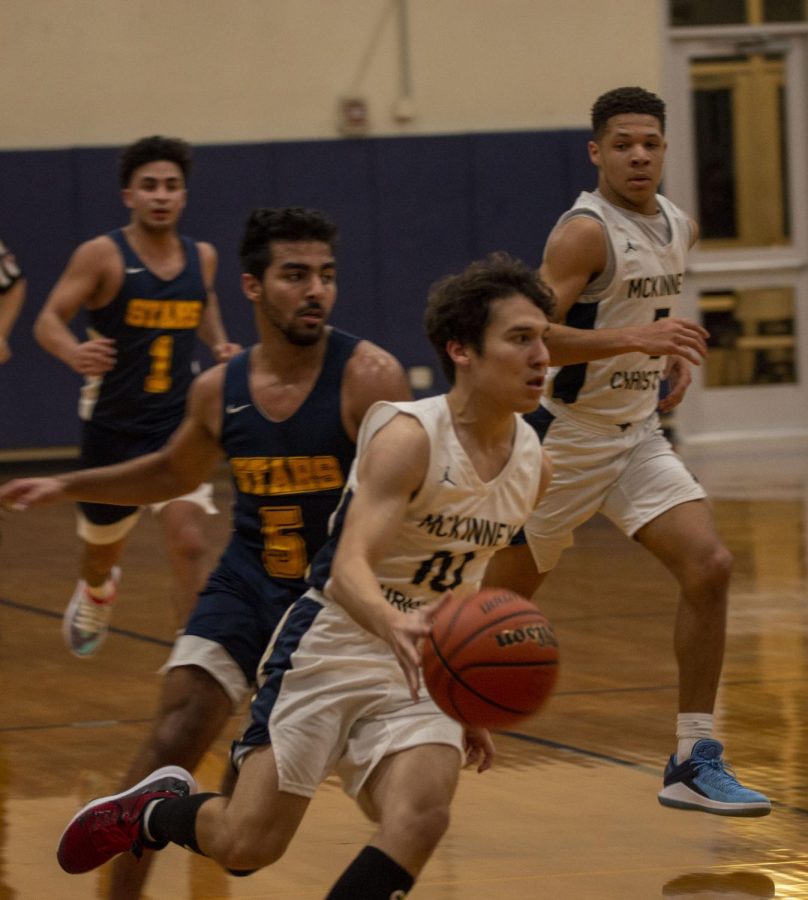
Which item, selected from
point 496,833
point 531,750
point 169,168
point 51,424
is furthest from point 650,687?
point 51,424

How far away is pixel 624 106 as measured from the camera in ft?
16.3

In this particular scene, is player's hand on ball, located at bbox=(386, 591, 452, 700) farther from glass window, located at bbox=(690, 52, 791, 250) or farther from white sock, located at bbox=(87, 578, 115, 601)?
glass window, located at bbox=(690, 52, 791, 250)

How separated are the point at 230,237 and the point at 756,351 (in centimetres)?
417

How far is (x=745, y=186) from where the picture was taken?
557 inches

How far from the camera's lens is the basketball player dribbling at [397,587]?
10.8 feet

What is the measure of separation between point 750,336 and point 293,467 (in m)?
10.8

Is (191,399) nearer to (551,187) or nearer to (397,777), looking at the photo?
(397,777)

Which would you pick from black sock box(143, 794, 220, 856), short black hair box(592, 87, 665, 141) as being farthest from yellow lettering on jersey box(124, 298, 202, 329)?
black sock box(143, 794, 220, 856)

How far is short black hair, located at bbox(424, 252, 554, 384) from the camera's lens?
3.49 meters

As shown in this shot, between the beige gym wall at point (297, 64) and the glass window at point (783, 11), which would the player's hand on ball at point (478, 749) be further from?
the glass window at point (783, 11)

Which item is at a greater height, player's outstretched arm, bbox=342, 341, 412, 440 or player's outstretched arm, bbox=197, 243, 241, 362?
player's outstretched arm, bbox=197, 243, 241, 362

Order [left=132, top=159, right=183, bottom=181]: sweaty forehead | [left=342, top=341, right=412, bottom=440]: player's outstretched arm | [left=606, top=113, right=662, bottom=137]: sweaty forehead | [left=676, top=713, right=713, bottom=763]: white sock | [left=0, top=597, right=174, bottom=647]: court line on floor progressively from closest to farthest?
[left=342, top=341, right=412, bottom=440]: player's outstretched arm
[left=676, top=713, right=713, bottom=763]: white sock
[left=606, top=113, right=662, bottom=137]: sweaty forehead
[left=132, top=159, right=183, bottom=181]: sweaty forehead
[left=0, top=597, right=174, bottom=647]: court line on floor

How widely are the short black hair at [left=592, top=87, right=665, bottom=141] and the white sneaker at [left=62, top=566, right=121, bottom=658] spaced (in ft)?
8.93

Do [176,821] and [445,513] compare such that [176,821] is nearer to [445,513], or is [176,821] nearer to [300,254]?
[445,513]
